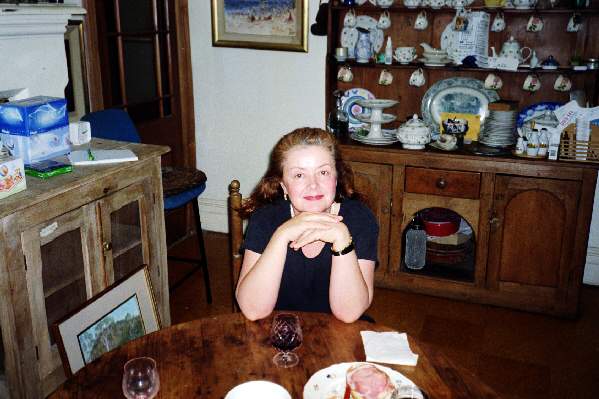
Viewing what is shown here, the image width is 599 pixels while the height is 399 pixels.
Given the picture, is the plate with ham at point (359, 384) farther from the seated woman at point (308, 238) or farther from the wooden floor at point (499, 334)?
the wooden floor at point (499, 334)

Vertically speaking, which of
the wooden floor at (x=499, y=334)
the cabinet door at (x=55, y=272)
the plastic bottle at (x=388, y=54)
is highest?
the plastic bottle at (x=388, y=54)

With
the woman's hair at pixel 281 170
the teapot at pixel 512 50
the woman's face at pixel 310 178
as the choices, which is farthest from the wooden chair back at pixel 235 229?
the teapot at pixel 512 50

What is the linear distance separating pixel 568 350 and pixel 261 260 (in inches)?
74.7

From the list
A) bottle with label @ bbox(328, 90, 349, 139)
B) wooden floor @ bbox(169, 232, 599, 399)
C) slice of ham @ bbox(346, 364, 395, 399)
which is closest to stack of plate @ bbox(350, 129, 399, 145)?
bottle with label @ bbox(328, 90, 349, 139)

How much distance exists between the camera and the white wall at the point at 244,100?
373 cm

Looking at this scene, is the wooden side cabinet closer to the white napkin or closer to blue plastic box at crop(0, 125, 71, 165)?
blue plastic box at crop(0, 125, 71, 165)

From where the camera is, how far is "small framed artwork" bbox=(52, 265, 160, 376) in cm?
151

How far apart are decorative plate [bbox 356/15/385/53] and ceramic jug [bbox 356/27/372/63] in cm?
8

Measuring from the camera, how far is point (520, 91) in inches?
132

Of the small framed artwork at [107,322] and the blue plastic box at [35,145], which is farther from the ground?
the blue plastic box at [35,145]

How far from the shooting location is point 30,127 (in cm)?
214

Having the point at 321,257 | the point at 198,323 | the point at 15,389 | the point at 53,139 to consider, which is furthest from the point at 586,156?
the point at 15,389

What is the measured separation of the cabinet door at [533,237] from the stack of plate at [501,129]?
0.25 meters

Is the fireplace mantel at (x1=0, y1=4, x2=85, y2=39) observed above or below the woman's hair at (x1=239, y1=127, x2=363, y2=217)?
above
